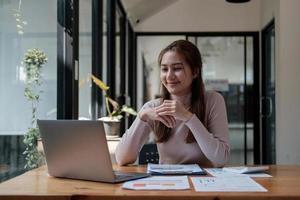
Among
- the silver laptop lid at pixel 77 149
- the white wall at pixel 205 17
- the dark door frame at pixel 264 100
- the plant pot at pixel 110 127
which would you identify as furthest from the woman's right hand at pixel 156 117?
the white wall at pixel 205 17

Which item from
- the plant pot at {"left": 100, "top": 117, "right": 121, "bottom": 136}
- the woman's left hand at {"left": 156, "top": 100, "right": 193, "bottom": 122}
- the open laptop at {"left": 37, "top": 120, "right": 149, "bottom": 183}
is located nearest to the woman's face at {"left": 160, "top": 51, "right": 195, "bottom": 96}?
the woman's left hand at {"left": 156, "top": 100, "right": 193, "bottom": 122}

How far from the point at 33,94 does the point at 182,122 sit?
32.4 inches

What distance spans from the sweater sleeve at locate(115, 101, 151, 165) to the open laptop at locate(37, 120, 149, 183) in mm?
430

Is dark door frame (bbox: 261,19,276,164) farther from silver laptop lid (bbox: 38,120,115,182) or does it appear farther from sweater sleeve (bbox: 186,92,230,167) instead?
silver laptop lid (bbox: 38,120,115,182)

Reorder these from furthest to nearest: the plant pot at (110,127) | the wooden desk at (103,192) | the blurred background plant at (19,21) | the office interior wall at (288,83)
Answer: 1. the office interior wall at (288,83)
2. the plant pot at (110,127)
3. the blurred background plant at (19,21)
4. the wooden desk at (103,192)

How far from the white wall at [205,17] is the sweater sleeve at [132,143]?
4.89m

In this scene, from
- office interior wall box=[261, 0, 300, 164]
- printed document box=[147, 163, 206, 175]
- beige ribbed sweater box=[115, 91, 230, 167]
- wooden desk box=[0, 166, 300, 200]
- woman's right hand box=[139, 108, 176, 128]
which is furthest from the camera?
office interior wall box=[261, 0, 300, 164]

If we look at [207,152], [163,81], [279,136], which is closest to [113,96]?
[279,136]

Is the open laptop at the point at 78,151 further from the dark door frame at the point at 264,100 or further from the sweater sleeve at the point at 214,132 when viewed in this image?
the dark door frame at the point at 264,100

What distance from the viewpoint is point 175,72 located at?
73.2 inches

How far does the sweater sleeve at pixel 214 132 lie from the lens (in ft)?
5.31

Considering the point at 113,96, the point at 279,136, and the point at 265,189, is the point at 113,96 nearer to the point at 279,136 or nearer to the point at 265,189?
the point at 279,136

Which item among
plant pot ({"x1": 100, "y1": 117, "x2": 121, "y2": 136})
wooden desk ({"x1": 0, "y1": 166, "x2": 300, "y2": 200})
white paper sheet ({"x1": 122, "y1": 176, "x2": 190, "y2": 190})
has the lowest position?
wooden desk ({"x1": 0, "y1": 166, "x2": 300, "y2": 200})

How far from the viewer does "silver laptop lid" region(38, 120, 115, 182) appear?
3.91ft
